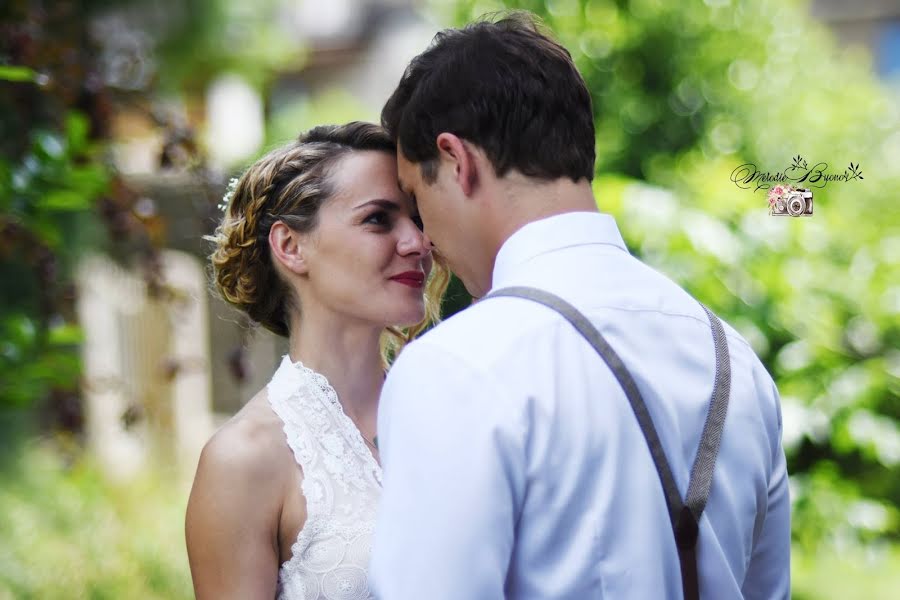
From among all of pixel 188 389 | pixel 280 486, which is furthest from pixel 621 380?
pixel 188 389

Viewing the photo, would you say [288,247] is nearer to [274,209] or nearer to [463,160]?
[274,209]

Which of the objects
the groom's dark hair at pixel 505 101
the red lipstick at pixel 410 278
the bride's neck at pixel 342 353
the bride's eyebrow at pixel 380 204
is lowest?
the bride's neck at pixel 342 353

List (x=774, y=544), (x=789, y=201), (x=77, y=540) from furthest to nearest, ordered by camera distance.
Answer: (x=77, y=540)
(x=789, y=201)
(x=774, y=544)

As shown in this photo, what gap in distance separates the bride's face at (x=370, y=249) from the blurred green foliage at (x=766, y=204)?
191cm

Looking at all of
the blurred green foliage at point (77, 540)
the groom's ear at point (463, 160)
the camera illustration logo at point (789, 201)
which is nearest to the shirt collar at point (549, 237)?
the groom's ear at point (463, 160)

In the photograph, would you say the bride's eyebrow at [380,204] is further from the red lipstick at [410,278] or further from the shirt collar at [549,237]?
the shirt collar at [549,237]

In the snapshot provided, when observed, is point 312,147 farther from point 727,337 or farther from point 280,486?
point 727,337

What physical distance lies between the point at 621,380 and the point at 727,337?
0.25 metres

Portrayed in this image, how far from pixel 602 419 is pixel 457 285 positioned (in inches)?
61.8

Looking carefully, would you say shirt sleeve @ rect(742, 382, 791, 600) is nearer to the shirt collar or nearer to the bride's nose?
the shirt collar

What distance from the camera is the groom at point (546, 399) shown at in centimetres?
112

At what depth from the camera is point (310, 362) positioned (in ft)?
6.67

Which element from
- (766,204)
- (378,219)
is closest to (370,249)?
(378,219)

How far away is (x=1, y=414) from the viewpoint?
4492 mm
